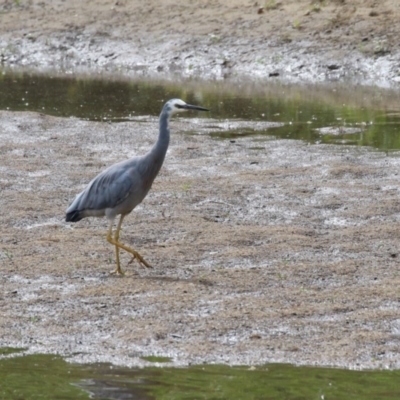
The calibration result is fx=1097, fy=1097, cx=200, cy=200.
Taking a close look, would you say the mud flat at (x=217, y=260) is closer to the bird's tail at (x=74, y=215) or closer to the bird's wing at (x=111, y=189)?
the bird's tail at (x=74, y=215)

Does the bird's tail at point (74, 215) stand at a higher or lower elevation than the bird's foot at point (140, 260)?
higher

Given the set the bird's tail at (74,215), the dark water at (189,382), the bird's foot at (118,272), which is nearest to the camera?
the dark water at (189,382)

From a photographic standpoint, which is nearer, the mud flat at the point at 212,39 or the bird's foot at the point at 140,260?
the bird's foot at the point at 140,260

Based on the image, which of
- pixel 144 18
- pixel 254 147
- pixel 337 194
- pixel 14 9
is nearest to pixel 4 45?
pixel 14 9

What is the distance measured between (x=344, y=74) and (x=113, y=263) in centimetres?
1496

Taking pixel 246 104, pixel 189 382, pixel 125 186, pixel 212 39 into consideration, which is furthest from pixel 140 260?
pixel 212 39

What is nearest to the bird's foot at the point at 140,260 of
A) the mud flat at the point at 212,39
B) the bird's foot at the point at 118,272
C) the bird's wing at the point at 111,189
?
the bird's foot at the point at 118,272

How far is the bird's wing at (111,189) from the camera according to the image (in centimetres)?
992

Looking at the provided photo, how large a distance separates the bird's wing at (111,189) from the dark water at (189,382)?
276cm

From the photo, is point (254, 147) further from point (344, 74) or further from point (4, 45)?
point (4, 45)

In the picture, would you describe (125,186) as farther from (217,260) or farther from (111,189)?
(217,260)

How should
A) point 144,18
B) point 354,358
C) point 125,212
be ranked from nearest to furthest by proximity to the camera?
point 354,358, point 125,212, point 144,18

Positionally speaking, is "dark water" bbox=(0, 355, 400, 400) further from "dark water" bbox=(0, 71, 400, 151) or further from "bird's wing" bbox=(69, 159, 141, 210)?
"dark water" bbox=(0, 71, 400, 151)

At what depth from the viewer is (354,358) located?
744cm
